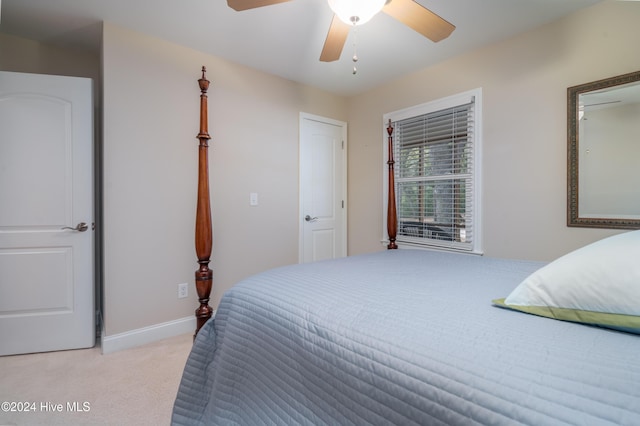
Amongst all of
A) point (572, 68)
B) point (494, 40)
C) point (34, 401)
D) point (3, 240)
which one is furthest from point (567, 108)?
point (3, 240)

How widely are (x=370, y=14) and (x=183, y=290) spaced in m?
2.43

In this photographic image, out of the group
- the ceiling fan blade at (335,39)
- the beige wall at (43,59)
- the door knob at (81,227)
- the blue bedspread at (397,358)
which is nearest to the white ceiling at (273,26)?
the beige wall at (43,59)

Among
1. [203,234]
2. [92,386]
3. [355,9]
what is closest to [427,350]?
[355,9]

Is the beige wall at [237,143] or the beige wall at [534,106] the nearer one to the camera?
the beige wall at [534,106]

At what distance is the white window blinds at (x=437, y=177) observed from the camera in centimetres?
268

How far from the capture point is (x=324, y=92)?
11.5 feet

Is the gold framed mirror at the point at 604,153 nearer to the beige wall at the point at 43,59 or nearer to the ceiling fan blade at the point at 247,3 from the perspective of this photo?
the ceiling fan blade at the point at 247,3

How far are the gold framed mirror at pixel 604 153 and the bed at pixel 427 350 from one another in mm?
1268

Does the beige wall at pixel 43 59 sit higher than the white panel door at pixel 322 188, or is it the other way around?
the beige wall at pixel 43 59

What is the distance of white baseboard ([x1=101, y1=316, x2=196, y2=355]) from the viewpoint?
219cm

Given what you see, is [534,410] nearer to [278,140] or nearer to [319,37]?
[319,37]

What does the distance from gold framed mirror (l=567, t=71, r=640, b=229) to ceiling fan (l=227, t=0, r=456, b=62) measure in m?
1.16

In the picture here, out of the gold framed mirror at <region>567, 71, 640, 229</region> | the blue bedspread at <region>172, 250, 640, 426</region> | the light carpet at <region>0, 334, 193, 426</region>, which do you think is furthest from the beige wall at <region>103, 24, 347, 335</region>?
the gold framed mirror at <region>567, 71, 640, 229</region>

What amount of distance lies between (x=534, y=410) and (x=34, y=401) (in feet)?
7.69
